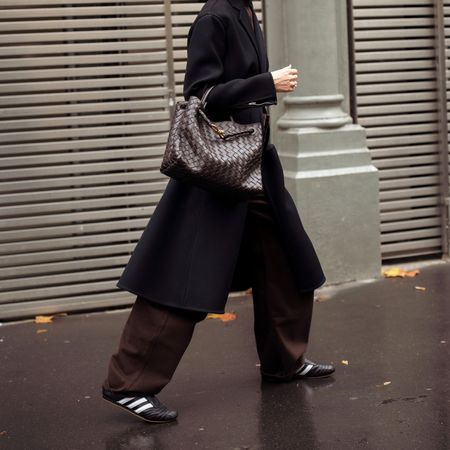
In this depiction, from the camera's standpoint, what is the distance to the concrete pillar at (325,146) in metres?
7.56

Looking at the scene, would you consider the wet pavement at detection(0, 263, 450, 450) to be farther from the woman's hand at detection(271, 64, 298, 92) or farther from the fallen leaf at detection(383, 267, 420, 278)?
the woman's hand at detection(271, 64, 298, 92)

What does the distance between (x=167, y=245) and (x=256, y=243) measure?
499 millimetres

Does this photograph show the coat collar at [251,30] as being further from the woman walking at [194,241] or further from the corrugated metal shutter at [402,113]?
the corrugated metal shutter at [402,113]

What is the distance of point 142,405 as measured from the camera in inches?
191

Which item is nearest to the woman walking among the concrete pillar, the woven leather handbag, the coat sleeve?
the coat sleeve

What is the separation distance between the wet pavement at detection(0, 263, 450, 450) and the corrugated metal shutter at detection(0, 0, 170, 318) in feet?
1.06

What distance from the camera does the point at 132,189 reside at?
7.30 metres

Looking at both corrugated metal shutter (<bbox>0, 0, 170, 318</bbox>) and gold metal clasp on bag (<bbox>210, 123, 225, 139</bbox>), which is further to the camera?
corrugated metal shutter (<bbox>0, 0, 170, 318</bbox>)

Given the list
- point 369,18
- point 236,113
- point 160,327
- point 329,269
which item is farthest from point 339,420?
point 369,18

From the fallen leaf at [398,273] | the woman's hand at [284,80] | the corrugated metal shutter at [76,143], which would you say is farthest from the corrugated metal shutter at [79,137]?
the woman's hand at [284,80]

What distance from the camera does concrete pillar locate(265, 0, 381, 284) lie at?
7.56 m

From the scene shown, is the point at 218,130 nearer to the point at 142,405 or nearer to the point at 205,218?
the point at 205,218

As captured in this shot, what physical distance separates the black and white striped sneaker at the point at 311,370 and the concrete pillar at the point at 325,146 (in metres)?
2.18

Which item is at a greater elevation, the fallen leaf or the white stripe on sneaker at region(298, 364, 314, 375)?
the white stripe on sneaker at region(298, 364, 314, 375)
